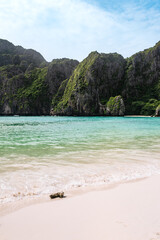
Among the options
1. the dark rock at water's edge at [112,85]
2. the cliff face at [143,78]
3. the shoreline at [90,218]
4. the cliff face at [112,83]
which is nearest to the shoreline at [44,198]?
the shoreline at [90,218]

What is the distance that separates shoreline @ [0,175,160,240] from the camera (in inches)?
112

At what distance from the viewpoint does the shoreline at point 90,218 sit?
2834 millimetres

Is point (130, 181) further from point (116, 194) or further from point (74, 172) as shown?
point (74, 172)

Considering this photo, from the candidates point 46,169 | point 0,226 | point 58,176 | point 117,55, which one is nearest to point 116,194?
point 58,176

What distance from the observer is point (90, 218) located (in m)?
3.35

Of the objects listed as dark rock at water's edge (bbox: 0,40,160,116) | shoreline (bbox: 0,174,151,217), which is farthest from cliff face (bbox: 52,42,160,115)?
shoreline (bbox: 0,174,151,217)

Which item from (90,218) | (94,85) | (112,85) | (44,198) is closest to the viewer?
(90,218)

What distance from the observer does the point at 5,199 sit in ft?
14.0

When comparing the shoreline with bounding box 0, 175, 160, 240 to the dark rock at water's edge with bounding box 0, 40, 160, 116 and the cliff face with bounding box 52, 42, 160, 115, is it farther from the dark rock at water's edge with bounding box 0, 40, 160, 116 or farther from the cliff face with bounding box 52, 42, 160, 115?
the cliff face with bounding box 52, 42, 160, 115

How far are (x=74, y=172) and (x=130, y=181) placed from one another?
205 centimetres

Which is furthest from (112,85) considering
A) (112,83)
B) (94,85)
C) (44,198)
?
(44,198)

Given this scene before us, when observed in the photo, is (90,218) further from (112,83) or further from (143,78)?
(143,78)

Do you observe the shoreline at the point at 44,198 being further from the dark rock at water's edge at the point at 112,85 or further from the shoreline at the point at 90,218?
the dark rock at water's edge at the point at 112,85

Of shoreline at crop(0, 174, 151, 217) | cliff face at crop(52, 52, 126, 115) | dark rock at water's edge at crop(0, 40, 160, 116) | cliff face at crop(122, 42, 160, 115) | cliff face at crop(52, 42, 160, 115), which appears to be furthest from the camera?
cliff face at crop(122, 42, 160, 115)
